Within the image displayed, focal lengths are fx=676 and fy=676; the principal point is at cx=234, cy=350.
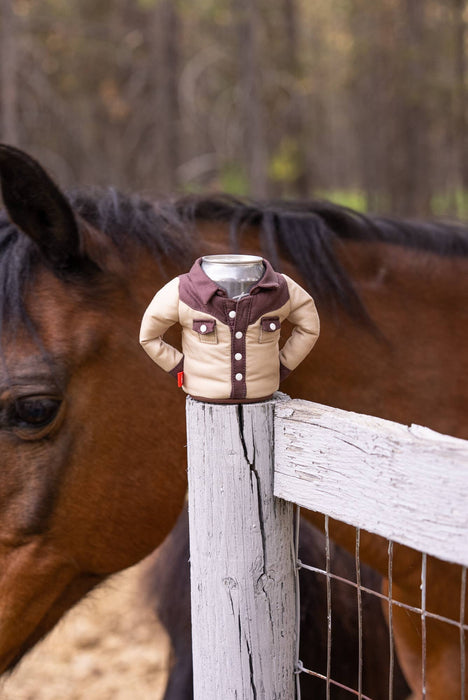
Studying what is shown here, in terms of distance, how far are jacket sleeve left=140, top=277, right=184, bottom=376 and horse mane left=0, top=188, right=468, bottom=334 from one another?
0.51m

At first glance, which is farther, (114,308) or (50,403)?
(114,308)

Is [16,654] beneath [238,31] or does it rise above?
beneath

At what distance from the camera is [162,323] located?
1226 millimetres

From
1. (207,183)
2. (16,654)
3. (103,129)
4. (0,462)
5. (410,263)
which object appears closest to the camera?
(0,462)

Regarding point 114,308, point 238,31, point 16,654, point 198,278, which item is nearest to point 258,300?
point 198,278

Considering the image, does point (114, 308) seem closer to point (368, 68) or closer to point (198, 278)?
point (198, 278)

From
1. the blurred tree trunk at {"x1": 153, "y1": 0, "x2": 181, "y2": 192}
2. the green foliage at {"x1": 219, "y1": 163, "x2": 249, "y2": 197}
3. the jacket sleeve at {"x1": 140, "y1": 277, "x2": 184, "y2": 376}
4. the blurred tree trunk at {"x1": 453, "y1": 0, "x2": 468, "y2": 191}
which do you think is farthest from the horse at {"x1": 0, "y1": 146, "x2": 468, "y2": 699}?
the blurred tree trunk at {"x1": 453, "y1": 0, "x2": 468, "y2": 191}

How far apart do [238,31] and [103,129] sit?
21.9 feet

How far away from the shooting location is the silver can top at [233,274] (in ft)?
3.69

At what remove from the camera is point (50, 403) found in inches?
61.0

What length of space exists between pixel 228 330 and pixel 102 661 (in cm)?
366

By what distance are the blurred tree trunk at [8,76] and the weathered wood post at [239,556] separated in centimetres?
838

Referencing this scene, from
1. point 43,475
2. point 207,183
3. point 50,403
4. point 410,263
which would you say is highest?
point 410,263

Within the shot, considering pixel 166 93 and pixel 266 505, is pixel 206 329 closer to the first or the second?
pixel 266 505
